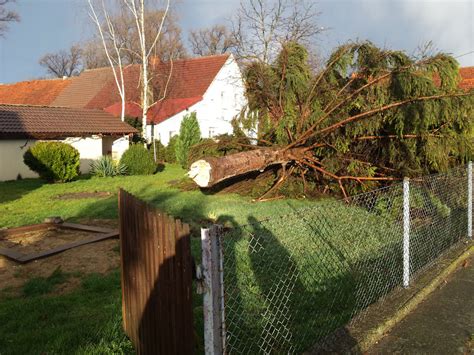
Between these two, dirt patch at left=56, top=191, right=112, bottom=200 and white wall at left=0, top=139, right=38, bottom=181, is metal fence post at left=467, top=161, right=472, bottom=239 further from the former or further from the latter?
white wall at left=0, top=139, right=38, bottom=181

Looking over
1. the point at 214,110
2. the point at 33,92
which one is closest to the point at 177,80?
the point at 214,110

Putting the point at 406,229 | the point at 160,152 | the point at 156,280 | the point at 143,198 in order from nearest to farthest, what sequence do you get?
the point at 156,280 < the point at 406,229 < the point at 143,198 < the point at 160,152

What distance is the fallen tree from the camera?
7.35 metres

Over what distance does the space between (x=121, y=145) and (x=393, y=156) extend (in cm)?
1728

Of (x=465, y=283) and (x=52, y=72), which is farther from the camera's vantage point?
(x=52, y=72)

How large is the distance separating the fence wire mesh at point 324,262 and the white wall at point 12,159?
14.4m

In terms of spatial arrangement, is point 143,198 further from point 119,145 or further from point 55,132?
point 119,145

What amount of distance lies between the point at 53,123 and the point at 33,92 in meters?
17.8

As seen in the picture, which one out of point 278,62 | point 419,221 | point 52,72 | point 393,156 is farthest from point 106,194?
point 52,72

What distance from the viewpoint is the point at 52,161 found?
1523 cm

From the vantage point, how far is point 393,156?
820 cm

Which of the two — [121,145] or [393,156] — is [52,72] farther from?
[393,156]

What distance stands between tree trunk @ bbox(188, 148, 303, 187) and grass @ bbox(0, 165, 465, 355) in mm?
771

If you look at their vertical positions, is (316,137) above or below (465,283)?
above
